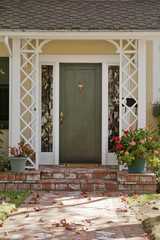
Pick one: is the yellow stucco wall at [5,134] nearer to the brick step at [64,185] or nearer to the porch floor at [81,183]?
the porch floor at [81,183]

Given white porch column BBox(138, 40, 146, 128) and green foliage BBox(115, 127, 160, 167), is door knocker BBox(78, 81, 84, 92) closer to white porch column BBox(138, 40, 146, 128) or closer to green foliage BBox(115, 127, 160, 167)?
white porch column BBox(138, 40, 146, 128)

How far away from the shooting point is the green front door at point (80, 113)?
816 cm

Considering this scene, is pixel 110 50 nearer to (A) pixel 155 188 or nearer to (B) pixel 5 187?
(A) pixel 155 188

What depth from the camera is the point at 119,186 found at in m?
6.77

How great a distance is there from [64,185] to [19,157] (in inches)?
39.2

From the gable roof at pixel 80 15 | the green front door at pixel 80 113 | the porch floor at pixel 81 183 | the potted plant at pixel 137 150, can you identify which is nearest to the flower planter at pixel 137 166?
the potted plant at pixel 137 150

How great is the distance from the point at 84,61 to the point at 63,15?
1.09 metres

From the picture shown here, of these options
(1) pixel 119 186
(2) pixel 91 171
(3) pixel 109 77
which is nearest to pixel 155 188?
(1) pixel 119 186


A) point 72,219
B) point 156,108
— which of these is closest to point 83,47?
point 156,108

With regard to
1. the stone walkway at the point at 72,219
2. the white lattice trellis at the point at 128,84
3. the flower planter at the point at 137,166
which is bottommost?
the stone walkway at the point at 72,219

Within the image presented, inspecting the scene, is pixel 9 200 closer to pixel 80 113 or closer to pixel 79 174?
pixel 79 174

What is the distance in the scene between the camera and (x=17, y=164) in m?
6.83

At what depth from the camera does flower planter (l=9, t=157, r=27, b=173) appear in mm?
6805

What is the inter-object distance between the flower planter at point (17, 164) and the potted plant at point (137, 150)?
179 centimetres
